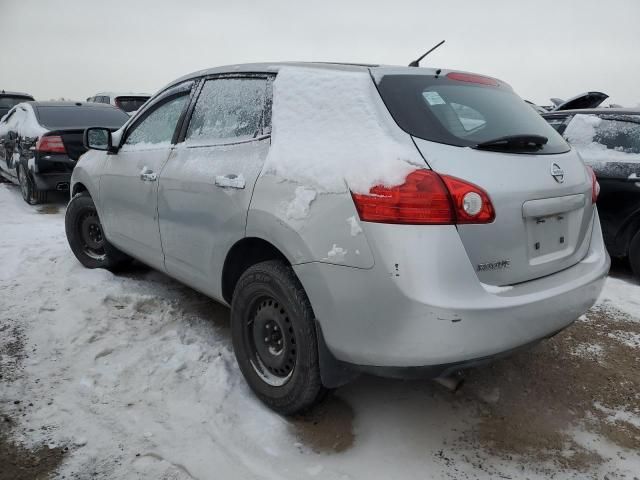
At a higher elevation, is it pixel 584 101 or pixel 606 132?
pixel 584 101

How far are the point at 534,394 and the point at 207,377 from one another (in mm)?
1836

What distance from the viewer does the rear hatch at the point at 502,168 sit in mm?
1956

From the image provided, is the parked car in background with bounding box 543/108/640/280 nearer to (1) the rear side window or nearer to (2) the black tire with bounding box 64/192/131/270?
(1) the rear side window

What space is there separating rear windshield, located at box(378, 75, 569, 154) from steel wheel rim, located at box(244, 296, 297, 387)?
1056mm

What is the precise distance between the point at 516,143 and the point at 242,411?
183 centimetres

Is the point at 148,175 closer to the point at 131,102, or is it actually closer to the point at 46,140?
the point at 46,140

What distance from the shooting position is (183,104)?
10.5 feet

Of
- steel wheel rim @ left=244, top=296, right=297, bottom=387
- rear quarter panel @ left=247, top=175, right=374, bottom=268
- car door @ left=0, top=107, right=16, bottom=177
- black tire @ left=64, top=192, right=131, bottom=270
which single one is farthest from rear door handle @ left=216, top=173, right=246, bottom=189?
car door @ left=0, top=107, right=16, bottom=177

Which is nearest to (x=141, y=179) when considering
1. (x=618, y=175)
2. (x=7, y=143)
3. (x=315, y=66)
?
(x=315, y=66)

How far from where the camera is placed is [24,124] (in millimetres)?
7441

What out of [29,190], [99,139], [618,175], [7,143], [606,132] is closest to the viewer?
[99,139]

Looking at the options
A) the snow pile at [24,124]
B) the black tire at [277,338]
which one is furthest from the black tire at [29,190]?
the black tire at [277,338]

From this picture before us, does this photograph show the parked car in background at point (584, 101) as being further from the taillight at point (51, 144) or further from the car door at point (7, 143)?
the car door at point (7, 143)

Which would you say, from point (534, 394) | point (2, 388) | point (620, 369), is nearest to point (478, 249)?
point (534, 394)
